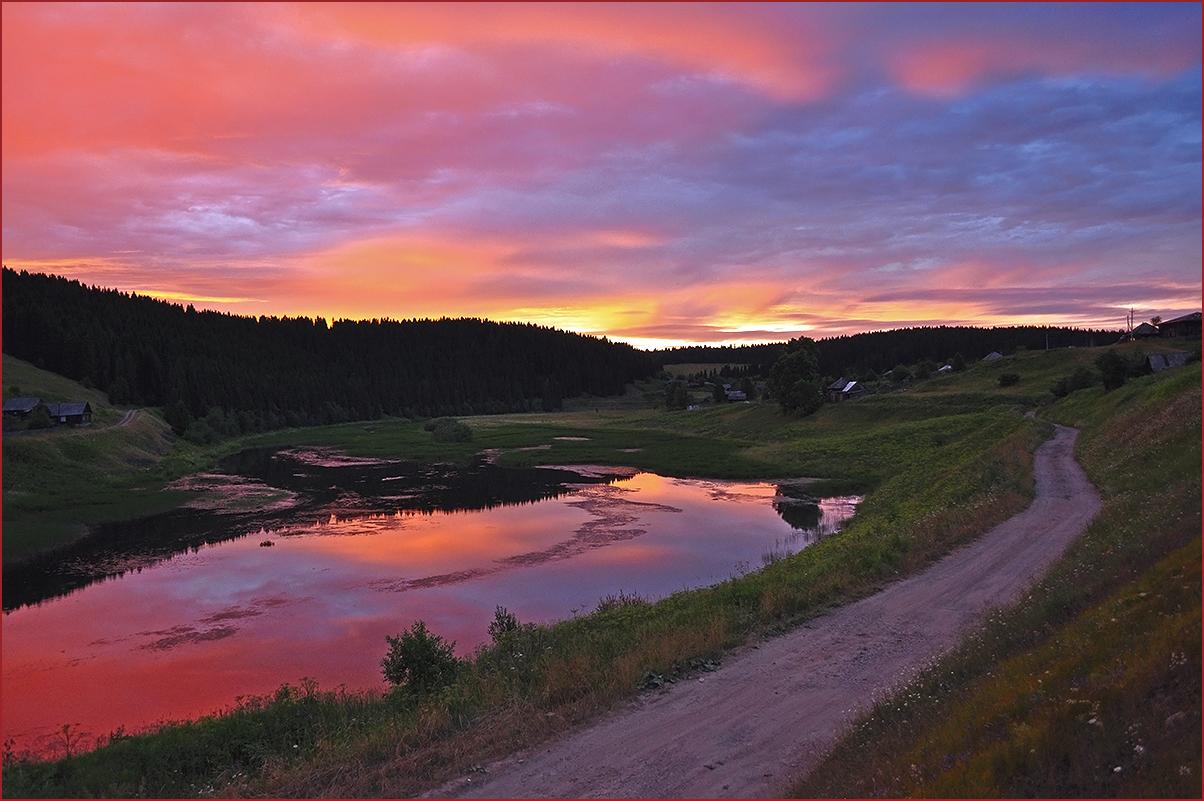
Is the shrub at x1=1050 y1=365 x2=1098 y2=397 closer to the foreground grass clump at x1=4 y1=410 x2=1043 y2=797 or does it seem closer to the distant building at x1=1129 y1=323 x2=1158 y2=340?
the distant building at x1=1129 y1=323 x2=1158 y2=340

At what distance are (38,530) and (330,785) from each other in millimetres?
41592

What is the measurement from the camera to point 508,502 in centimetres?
5312

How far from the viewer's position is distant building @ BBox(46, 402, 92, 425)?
75.6 m

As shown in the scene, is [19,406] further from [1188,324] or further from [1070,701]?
[1188,324]

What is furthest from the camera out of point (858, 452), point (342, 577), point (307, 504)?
point (858, 452)

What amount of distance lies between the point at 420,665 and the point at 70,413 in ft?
268

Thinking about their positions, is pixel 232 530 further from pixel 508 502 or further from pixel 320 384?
pixel 320 384

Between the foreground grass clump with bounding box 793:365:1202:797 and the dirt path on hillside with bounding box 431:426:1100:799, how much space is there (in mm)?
1082

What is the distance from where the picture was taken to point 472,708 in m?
12.7

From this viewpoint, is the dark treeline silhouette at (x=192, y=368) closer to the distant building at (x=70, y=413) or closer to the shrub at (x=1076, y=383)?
the distant building at (x=70, y=413)

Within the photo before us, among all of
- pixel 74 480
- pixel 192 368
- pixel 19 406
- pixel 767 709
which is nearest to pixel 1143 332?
pixel 767 709

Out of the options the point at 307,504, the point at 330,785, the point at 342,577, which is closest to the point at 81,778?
the point at 330,785

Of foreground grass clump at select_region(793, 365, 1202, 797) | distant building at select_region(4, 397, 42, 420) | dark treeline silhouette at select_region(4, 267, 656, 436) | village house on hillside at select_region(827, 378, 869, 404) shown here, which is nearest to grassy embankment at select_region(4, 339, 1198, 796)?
foreground grass clump at select_region(793, 365, 1202, 797)

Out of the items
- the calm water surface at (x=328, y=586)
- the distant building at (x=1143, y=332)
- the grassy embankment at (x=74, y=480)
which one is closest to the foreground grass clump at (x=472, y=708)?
the calm water surface at (x=328, y=586)
